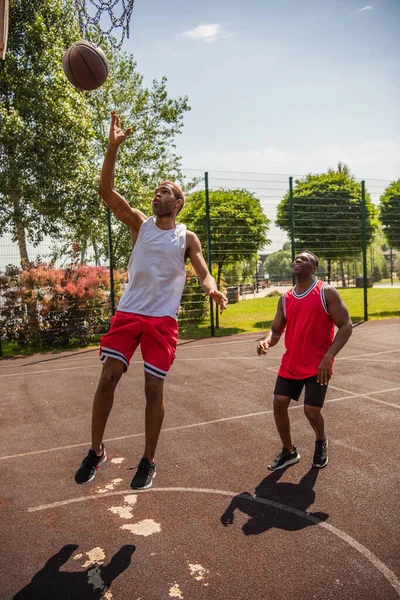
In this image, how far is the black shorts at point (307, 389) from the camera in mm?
4402

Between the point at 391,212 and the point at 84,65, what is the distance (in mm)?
15419

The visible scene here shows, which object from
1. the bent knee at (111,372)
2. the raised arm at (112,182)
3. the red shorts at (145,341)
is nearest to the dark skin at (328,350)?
the red shorts at (145,341)

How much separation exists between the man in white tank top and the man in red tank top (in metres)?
1.06

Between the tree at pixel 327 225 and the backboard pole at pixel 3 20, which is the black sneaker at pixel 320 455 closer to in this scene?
the backboard pole at pixel 3 20

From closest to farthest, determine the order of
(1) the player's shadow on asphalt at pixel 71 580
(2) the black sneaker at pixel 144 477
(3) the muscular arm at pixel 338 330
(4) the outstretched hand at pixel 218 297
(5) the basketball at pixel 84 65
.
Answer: (1) the player's shadow on asphalt at pixel 71 580, (2) the black sneaker at pixel 144 477, (4) the outstretched hand at pixel 218 297, (3) the muscular arm at pixel 338 330, (5) the basketball at pixel 84 65

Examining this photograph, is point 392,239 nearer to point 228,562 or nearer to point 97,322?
point 97,322

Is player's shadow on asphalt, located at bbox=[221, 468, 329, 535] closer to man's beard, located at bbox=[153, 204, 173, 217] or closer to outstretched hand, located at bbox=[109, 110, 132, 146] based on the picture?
man's beard, located at bbox=[153, 204, 173, 217]

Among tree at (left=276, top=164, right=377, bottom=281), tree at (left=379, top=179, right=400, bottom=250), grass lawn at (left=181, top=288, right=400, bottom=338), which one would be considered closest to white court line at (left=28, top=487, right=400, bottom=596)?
grass lawn at (left=181, top=288, right=400, bottom=338)

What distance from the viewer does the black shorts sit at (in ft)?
14.4

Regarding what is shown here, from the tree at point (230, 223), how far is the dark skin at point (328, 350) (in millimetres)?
9849

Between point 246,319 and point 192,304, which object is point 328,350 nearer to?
point 192,304

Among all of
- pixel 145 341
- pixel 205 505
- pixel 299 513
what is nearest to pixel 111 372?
pixel 145 341

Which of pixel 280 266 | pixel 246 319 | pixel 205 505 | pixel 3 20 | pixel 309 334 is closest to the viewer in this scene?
pixel 205 505

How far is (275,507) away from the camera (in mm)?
3730
